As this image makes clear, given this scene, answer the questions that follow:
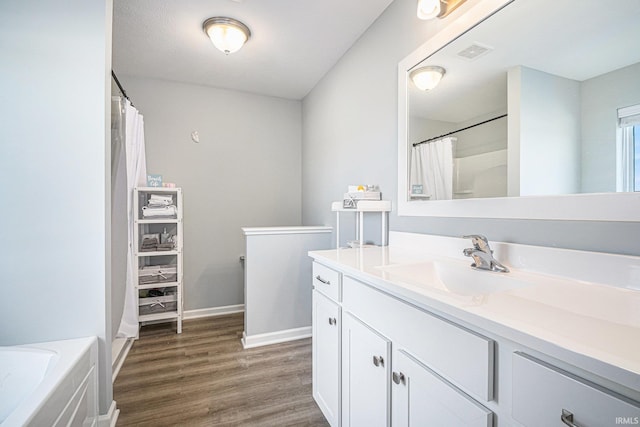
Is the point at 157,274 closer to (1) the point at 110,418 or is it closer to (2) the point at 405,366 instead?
(1) the point at 110,418

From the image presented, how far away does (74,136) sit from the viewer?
1.34 metres

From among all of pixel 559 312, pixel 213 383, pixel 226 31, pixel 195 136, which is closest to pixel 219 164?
pixel 195 136

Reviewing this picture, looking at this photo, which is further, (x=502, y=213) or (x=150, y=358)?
(x=150, y=358)

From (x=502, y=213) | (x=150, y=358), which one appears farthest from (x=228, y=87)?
(x=502, y=213)

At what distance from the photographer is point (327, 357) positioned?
1381 mm

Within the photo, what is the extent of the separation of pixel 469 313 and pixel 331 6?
199 centimetres

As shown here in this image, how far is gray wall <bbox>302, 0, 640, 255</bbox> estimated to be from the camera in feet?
3.01

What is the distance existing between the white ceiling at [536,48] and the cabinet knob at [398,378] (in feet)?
3.51

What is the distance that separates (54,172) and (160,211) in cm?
120

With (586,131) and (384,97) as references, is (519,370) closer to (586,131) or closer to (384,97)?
(586,131)

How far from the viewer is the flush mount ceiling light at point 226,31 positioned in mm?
1907

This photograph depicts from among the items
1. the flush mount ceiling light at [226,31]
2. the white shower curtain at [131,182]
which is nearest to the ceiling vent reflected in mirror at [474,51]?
the flush mount ceiling light at [226,31]

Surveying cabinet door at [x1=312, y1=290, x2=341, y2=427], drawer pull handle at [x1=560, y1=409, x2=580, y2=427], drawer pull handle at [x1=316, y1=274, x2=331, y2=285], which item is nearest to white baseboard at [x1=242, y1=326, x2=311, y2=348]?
cabinet door at [x1=312, y1=290, x2=341, y2=427]

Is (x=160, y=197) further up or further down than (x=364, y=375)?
further up
